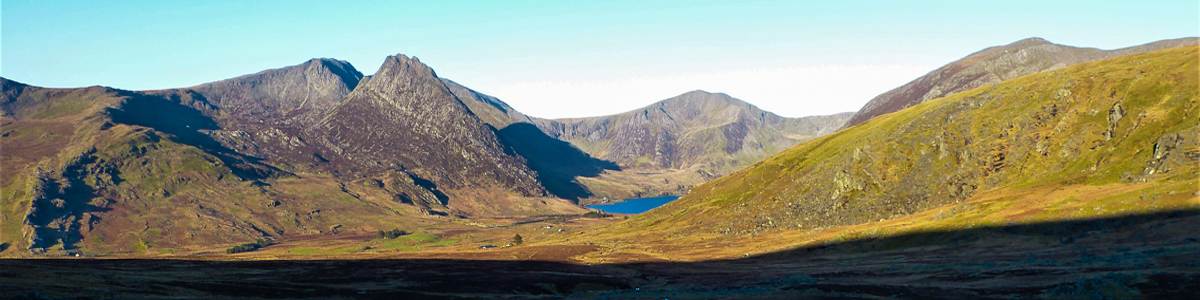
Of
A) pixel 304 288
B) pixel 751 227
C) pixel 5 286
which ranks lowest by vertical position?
pixel 751 227

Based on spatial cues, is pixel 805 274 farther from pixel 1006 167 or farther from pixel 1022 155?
pixel 1022 155

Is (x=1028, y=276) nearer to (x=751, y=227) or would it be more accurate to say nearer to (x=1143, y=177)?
(x=1143, y=177)

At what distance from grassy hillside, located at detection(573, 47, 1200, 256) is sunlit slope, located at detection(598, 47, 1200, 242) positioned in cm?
29

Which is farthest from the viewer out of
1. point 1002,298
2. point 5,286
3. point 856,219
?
point 856,219

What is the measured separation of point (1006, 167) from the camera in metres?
121

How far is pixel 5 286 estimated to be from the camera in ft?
158

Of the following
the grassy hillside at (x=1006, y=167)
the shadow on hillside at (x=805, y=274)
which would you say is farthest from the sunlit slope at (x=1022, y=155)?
the shadow on hillside at (x=805, y=274)

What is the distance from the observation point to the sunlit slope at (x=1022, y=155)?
93.0m

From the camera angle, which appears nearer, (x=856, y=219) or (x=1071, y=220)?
(x=1071, y=220)

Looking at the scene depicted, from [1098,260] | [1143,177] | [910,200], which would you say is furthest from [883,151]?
[1098,260]

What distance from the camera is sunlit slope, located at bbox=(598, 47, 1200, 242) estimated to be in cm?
9300

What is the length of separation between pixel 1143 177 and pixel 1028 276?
190 ft

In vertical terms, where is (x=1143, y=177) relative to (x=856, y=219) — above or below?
above

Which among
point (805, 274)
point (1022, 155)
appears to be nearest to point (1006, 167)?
point (1022, 155)
